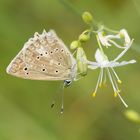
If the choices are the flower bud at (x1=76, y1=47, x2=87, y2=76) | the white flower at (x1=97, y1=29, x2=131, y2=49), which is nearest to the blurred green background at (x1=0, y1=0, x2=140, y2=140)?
the white flower at (x1=97, y1=29, x2=131, y2=49)

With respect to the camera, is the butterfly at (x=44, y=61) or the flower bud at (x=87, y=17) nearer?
the butterfly at (x=44, y=61)

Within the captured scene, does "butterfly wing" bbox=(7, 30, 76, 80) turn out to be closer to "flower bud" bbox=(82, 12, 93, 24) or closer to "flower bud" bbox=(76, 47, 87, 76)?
"flower bud" bbox=(76, 47, 87, 76)

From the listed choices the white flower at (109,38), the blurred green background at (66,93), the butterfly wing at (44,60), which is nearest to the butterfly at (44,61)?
the butterfly wing at (44,60)

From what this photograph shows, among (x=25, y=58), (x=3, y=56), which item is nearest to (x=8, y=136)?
(x=3, y=56)

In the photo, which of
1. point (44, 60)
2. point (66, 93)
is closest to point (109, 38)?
point (44, 60)

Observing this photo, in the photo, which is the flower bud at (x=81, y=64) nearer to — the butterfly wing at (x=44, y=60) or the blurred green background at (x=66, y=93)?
the butterfly wing at (x=44, y=60)

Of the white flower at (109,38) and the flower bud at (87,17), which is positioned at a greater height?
the flower bud at (87,17)

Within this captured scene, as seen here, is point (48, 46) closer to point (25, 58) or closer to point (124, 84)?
point (25, 58)

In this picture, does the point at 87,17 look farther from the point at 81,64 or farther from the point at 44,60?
the point at 44,60

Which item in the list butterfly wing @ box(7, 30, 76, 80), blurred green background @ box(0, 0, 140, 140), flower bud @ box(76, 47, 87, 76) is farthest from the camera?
blurred green background @ box(0, 0, 140, 140)
